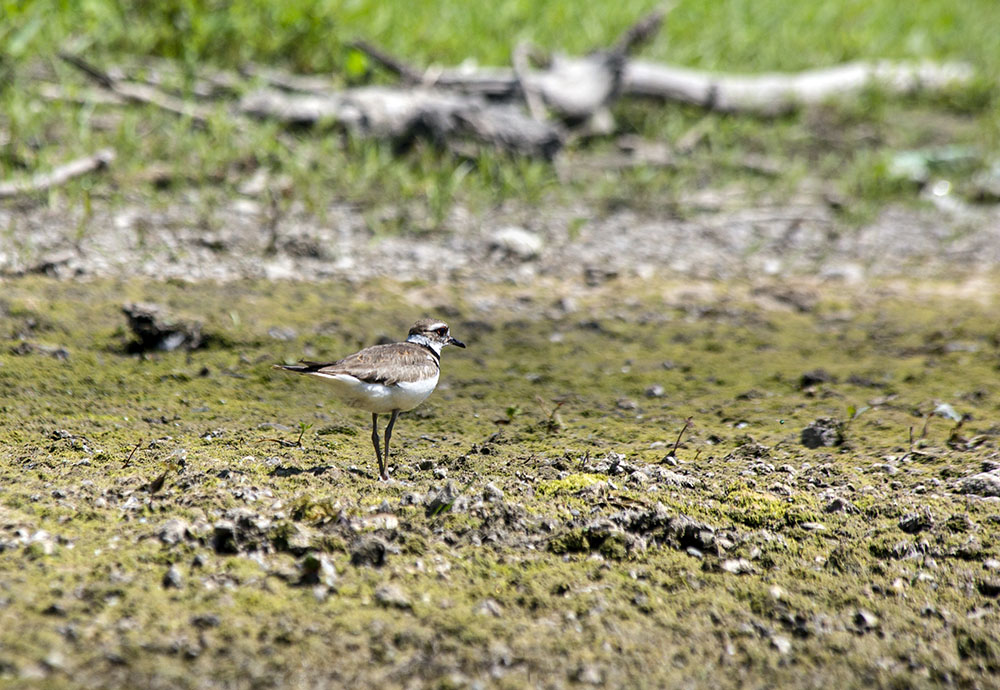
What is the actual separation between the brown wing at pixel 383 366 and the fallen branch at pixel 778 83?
21.2ft

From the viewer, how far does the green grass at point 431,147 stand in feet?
28.6

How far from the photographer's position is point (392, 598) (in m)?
3.57

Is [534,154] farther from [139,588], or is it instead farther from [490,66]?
[139,588]

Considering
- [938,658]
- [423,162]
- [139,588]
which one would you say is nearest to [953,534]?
[938,658]

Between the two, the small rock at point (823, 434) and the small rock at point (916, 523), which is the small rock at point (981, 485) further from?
the small rock at point (823, 434)

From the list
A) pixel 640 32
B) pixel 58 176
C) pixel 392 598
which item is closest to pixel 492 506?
pixel 392 598

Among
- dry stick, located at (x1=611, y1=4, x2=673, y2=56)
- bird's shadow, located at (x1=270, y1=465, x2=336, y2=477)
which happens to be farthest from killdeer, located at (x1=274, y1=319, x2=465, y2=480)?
dry stick, located at (x1=611, y1=4, x2=673, y2=56)

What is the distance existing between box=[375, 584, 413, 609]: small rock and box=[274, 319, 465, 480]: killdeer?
994mm

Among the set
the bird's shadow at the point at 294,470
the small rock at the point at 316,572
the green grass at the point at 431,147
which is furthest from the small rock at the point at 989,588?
the green grass at the point at 431,147

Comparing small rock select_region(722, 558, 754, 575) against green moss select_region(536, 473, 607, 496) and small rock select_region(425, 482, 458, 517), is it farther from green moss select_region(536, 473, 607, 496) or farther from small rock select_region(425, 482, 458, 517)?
small rock select_region(425, 482, 458, 517)

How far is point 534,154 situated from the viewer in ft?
31.6

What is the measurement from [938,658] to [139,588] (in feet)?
8.86

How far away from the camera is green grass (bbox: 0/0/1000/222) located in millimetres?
8703

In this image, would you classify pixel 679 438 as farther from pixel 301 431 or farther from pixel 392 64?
pixel 392 64
